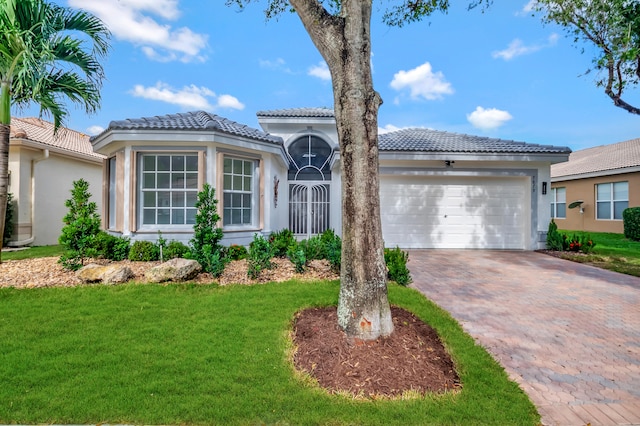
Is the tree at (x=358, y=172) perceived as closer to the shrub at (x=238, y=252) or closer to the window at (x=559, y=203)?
the shrub at (x=238, y=252)

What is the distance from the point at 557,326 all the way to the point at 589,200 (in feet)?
54.6

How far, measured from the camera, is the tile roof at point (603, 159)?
15508 millimetres

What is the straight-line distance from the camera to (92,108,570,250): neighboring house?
8148mm

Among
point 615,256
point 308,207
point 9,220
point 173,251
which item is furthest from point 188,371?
point 615,256

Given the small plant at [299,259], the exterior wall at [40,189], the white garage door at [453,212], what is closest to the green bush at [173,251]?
the small plant at [299,259]

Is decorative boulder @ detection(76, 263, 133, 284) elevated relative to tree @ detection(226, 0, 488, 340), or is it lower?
lower

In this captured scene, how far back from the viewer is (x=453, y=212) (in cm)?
1112

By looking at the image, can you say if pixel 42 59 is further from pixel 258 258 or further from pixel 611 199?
pixel 611 199

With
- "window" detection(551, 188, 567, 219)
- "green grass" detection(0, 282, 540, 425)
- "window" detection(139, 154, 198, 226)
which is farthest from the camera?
"window" detection(551, 188, 567, 219)

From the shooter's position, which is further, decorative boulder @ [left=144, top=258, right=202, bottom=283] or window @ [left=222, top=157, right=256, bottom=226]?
window @ [left=222, top=157, right=256, bottom=226]

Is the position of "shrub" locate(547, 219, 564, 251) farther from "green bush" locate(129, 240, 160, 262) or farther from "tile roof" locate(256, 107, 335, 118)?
"green bush" locate(129, 240, 160, 262)

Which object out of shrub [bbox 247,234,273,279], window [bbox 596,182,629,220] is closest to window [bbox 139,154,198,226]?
shrub [bbox 247,234,273,279]

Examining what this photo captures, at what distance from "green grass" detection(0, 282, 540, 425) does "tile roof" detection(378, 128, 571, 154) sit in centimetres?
713

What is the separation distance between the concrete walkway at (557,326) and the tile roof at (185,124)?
5.73 metres
